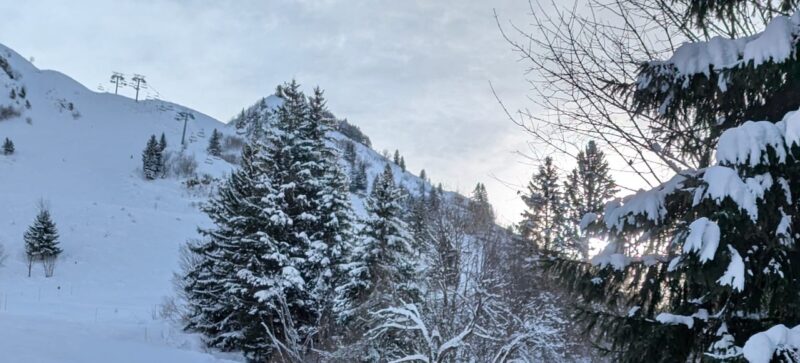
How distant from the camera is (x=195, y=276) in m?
17.2

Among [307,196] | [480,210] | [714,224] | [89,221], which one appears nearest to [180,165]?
[89,221]

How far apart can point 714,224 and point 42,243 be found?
1270 inches

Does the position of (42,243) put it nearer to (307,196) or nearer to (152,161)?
(307,196)

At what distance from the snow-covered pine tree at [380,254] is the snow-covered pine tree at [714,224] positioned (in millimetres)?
9090

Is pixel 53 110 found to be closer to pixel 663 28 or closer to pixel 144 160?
pixel 144 160

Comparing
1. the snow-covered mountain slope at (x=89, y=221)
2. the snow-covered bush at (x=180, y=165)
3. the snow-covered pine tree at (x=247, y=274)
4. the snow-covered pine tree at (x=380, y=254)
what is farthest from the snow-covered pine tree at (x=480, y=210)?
the snow-covered bush at (x=180, y=165)

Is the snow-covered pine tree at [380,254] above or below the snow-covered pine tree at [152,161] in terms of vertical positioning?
below

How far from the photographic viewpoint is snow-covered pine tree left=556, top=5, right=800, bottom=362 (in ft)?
7.52

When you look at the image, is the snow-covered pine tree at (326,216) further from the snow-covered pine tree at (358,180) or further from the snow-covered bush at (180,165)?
the snow-covered pine tree at (358,180)

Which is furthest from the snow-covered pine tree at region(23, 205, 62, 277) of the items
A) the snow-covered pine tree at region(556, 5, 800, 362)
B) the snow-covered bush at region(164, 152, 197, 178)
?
the snow-covered pine tree at region(556, 5, 800, 362)

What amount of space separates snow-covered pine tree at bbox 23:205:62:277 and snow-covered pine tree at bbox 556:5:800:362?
3019 centimetres

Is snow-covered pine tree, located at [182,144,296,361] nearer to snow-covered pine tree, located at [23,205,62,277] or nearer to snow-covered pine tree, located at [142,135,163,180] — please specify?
snow-covered pine tree, located at [23,205,62,277]

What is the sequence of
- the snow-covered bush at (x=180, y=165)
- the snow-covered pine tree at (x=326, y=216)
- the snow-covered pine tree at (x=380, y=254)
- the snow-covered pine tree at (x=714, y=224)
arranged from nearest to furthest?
the snow-covered pine tree at (x=714, y=224)
the snow-covered pine tree at (x=380, y=254)
the snow-covered pine tree at (x=326, y=216)
the snow-covered bush at (x=180, y=165)

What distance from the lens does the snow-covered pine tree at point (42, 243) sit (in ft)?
84.9
